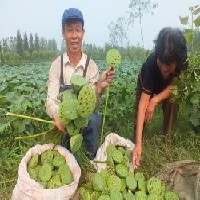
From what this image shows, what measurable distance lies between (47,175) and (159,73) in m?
1.46

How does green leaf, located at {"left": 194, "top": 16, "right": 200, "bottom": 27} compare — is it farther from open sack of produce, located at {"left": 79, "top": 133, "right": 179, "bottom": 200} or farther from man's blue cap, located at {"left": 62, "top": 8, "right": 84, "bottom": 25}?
open sack of produce, located at {"left": 79, "top": 133, "right": 179, "bottom": 200}

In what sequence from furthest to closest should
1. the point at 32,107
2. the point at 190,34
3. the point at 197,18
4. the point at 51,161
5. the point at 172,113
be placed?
the point at 32,107, the point at 172,113, the point at 190,34, the point at 197,18, the point at 51,161

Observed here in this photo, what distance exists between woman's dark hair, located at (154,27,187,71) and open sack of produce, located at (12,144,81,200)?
112 cm

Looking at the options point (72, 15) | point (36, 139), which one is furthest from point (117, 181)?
point (36, 139)

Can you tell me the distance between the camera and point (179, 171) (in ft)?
11.5

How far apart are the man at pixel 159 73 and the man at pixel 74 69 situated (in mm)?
416

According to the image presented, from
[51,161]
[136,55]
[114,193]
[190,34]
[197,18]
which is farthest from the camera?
[136,55]

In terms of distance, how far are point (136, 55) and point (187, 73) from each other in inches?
978

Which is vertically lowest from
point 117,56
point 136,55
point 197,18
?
point 136,55

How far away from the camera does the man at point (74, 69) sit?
3.72 meters

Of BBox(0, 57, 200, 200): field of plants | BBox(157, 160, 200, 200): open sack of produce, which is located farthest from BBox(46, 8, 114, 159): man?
BBox(157, 160, 200, 200): open sack of produce

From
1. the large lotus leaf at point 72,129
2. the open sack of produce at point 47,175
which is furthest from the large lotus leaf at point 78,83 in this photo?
the open sack of produce at point 47,175

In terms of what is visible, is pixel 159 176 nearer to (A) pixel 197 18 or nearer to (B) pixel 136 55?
(A) pixel 197 18

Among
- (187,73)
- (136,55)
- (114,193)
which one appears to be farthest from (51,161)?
(136,55)
